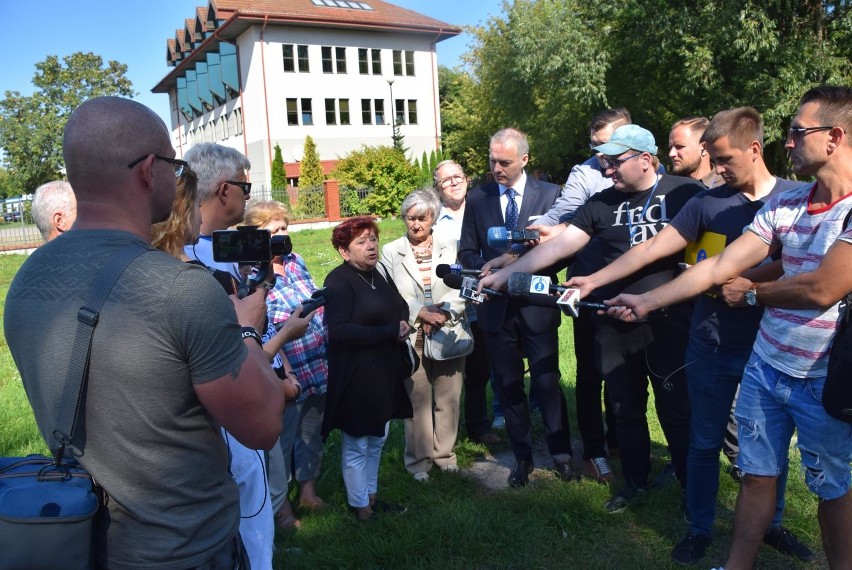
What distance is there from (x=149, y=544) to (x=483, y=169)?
44711mm

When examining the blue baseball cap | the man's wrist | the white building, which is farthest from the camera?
the white building

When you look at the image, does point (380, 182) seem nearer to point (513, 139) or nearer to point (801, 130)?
point (513, 139)

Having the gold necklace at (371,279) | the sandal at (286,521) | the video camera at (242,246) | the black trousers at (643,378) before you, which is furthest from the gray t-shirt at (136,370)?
the black trousers at (643,378)

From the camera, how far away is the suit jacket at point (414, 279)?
513 cm

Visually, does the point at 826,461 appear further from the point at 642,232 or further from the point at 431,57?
the point at 431,57

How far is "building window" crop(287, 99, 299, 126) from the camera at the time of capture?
3988cm

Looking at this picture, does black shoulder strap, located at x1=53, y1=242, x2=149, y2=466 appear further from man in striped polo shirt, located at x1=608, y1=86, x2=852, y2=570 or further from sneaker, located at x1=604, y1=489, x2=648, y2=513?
sneaker, located at x1=604, y1=489, x2=648, y2=513

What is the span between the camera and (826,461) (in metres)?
2.93

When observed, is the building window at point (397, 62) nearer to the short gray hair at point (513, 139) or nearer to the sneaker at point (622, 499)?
the short gray hair at point (513, 139)

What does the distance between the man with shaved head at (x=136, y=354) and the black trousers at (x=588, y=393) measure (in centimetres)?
346

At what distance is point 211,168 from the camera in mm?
3254

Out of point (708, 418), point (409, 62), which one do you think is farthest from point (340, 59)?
point (708, 418)

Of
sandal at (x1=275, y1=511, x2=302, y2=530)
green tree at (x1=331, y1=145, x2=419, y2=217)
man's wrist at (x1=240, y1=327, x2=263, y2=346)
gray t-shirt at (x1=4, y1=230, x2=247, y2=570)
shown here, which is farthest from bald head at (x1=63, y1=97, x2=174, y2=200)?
green tree at (x1=331, y1=145, x2=419, y2=217)

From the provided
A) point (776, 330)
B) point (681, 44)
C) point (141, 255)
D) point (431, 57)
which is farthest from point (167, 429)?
point (431, 57)
